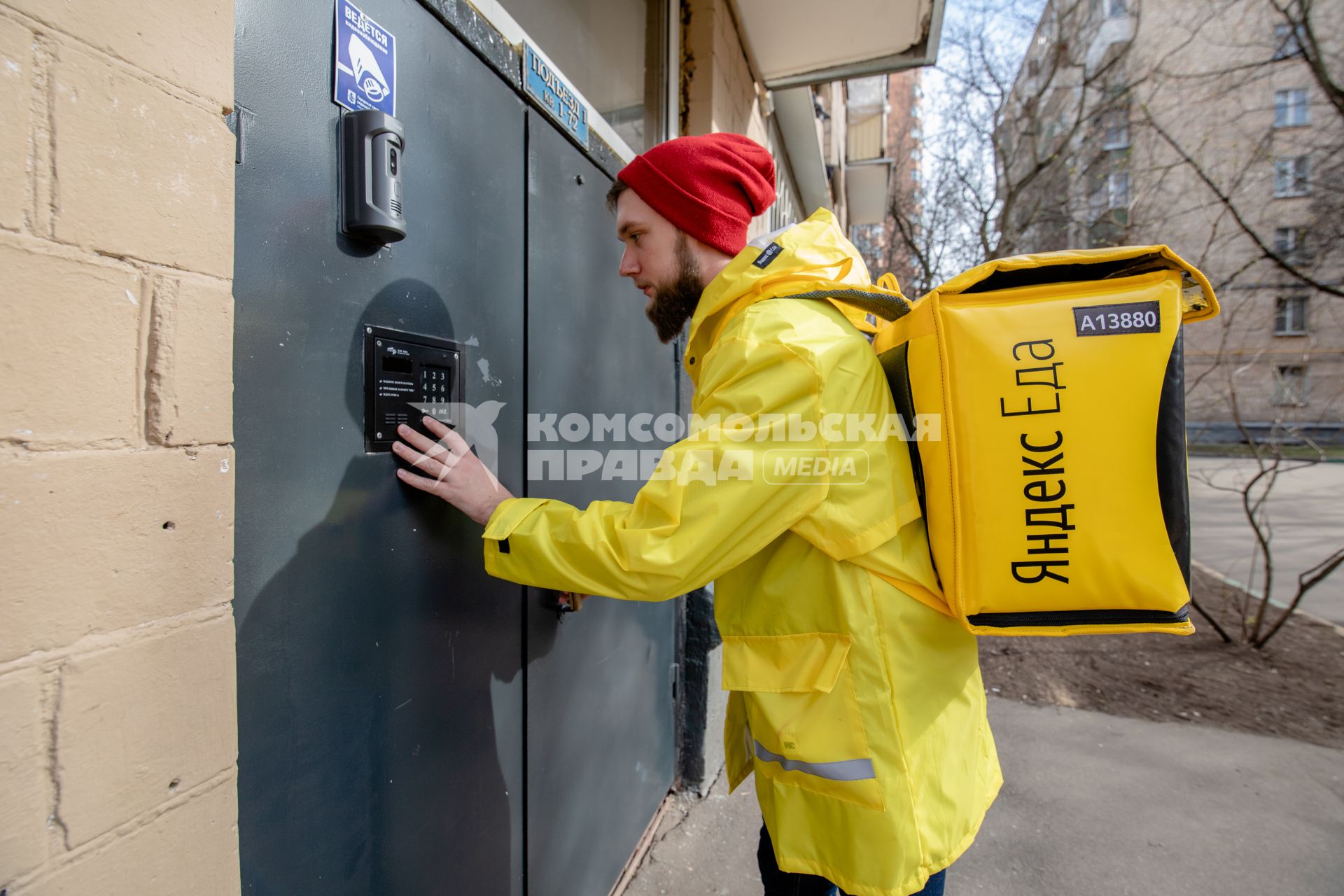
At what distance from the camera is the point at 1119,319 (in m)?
1.13

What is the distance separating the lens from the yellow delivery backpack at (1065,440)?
112 cm

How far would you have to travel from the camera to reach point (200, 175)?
0.87m

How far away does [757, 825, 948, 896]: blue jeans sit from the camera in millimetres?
1376

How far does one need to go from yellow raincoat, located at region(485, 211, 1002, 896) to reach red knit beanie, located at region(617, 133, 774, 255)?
279 millimetres

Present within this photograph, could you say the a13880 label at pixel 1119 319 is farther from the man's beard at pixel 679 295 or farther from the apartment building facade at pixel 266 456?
the apartment building facade at pixel 266 456

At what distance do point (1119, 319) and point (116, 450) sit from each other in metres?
1.45

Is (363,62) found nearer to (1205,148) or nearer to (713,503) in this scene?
(713,503)

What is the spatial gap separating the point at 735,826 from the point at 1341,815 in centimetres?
242

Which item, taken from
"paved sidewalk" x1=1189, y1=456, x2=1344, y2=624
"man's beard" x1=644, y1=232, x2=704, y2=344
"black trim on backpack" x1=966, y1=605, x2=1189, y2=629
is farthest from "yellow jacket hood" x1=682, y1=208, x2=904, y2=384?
"paved sidewalk" x1=1189, y1=456, x2=1344, y2=624

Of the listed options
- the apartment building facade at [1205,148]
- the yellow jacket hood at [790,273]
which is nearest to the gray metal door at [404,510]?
the yellow jacket hood at [790,273]

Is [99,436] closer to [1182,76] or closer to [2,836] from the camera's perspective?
[2,836]

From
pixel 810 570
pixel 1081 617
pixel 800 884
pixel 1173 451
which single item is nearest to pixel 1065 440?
pixel 1173 451

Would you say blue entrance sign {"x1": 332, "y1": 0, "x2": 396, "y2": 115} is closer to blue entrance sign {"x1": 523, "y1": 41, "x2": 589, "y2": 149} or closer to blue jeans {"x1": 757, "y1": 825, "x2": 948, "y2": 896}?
blue entrance sign {"x1": 523, "y1": 41, "x2": 589, "y2": 149}

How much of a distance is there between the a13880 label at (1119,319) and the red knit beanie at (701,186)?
79cm
